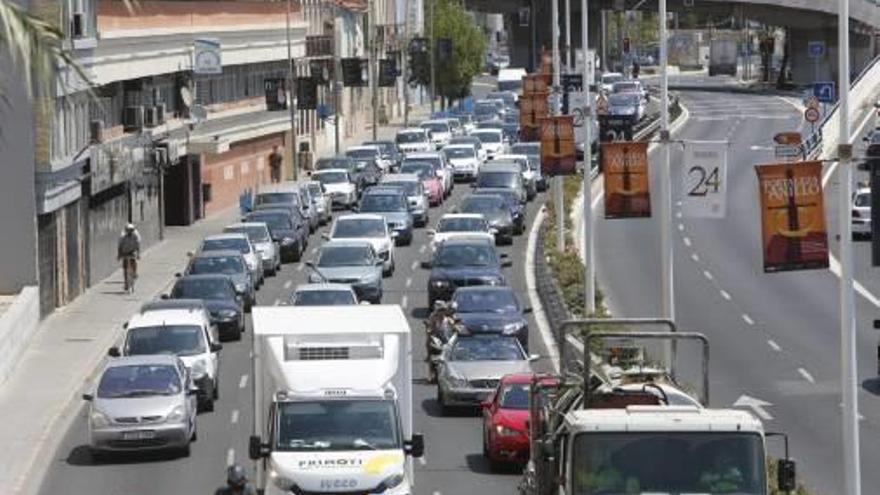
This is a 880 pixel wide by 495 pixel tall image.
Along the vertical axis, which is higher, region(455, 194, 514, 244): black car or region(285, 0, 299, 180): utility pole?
region(285, 0, 299, 180): utility pole

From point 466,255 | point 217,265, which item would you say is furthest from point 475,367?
point 466,255

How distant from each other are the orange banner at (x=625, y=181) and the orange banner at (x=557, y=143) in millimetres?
13424

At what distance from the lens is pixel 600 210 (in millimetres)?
74812

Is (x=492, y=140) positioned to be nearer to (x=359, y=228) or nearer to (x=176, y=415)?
(x=359, y=228)

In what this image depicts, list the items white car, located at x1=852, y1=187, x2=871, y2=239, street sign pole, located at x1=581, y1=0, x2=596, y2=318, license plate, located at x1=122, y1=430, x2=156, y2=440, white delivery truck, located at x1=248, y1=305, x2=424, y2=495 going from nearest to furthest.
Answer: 1. white delivery truck, located at x1=248, y1=305, x2=424, y2=495
2. license plate, located at x1=122, y1=430, x2=156, y2=440
3. street sign pole, located at x1=581, y1=0, x2=596, y2=318
4. white car, located at x1=852, y1=187, x2=871, y2=239

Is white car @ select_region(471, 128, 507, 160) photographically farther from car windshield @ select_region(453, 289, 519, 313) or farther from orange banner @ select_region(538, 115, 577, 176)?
car windshield @ select_region(453, 289, 519, 313)

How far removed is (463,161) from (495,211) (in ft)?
73.4

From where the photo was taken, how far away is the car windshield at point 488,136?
96.2 m

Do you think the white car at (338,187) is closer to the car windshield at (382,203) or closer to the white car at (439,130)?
the car windshield at (382,203)

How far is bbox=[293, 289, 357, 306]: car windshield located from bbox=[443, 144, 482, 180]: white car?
4183cm

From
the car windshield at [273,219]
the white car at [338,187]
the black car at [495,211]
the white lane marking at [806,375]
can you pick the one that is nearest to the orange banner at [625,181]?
the white lane marking at [806,375]

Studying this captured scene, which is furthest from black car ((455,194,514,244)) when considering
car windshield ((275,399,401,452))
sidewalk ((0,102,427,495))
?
car windshield ((275,399,401,452))

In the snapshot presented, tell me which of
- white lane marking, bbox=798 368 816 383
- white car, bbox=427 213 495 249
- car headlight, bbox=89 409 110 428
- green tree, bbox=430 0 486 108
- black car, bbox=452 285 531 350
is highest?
green tree, bbox=430 0 486 108

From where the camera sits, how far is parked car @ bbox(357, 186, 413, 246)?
6512 centimetres
